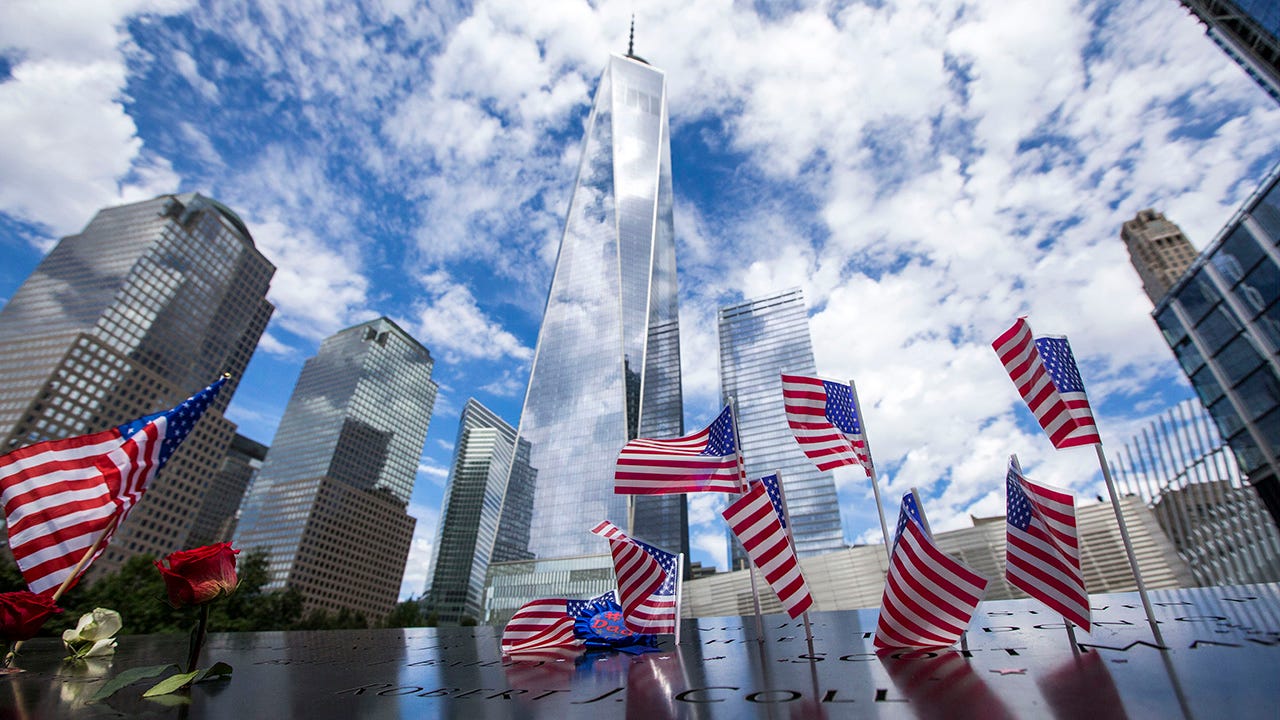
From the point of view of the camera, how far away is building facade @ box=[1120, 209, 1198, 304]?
10150cm

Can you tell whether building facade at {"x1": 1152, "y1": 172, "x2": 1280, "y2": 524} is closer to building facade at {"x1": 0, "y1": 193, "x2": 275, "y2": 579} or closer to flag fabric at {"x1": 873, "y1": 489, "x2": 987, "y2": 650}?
flag fabric at {"x1": 873, "y1": 489, "x2": 987, "y2": 650}

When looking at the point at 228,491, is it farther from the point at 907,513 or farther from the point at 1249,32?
the point at 1249,32

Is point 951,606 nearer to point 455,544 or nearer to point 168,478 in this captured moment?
point 168,478

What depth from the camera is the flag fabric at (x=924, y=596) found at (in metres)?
5.17

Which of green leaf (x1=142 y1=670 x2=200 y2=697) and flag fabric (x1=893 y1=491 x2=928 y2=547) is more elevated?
flag fabric (x1=893 y1=491 x2=928 y2=547)

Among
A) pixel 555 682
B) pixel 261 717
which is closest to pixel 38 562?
pixel 261 717

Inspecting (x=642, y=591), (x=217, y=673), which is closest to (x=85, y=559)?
(x=217, y=673)

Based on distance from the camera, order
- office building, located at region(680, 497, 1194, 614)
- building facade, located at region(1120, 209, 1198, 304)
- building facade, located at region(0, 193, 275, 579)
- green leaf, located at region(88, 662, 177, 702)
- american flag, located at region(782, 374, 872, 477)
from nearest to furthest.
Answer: green leaf, located at region(88, 662, 177, 702) < american flag, located at region(782, 374, 872, 477) < office building, located at region(680, 497, 1194, 614) < building facade, located at region(0, 193, 275, 579) < building facade, located at region(1120, 209, 1198, 304)

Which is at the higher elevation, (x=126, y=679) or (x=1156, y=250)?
(x=1156, y=250)

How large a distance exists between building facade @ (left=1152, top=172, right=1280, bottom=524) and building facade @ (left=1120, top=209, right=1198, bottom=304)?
84999mm

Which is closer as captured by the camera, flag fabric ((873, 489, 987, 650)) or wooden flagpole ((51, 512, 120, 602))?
wooden flagpole ((51, 512, 120, 602))

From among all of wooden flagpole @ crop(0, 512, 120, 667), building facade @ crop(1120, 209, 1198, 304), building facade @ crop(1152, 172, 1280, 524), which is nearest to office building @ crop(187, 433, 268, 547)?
wooden flagpole @ crop(0, 512, 120, 667)

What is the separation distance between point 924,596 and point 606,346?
348 feet

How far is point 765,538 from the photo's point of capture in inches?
257
